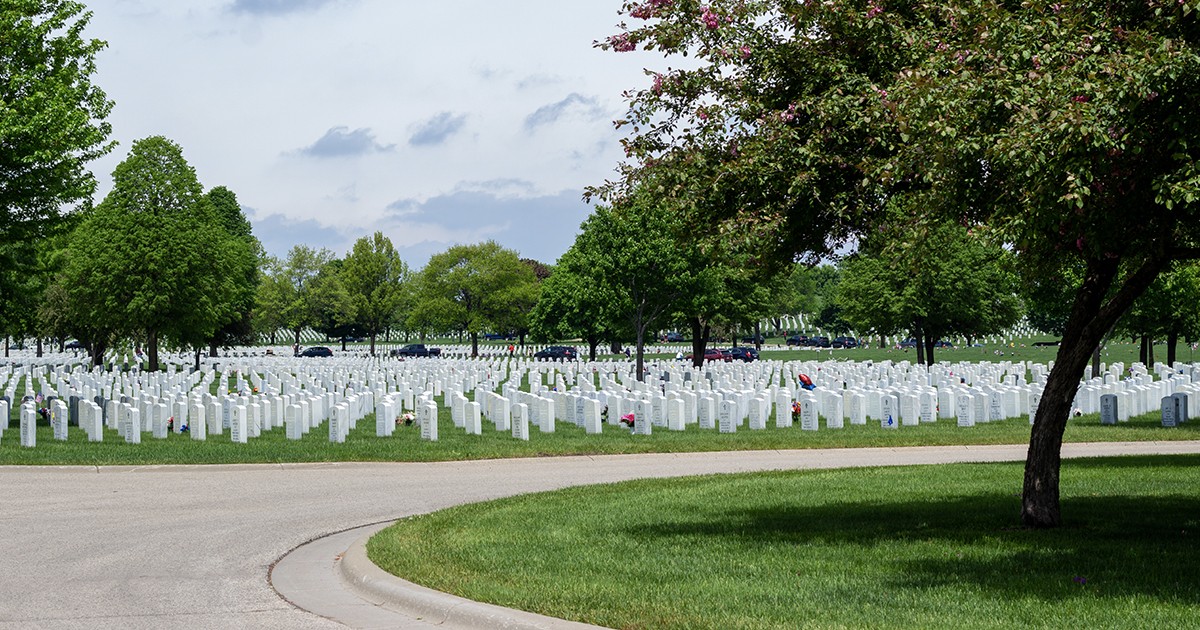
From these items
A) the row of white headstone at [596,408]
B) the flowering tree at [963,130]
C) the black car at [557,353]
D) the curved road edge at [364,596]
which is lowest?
the curved road edge at [364,596]

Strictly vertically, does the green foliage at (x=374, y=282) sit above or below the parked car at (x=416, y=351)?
above

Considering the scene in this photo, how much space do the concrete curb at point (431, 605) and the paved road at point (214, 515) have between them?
59cm

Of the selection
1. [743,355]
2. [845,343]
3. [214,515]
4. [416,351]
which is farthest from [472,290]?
[214,515]

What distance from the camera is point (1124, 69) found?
7.31 meters

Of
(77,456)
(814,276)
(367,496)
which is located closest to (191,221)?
(77,456)

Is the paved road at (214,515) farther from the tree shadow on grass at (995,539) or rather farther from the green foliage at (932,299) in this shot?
the green foliage at (932,299)

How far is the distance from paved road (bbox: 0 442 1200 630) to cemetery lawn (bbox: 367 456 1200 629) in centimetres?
122

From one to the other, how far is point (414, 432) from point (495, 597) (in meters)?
16.5

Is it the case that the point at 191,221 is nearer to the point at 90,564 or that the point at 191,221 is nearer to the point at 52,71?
the point at 52,71

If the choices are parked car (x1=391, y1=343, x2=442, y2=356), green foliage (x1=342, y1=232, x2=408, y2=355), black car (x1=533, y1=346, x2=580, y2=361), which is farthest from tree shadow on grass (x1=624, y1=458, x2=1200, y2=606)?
green foliage (x1=342, y1=232, x2=408, y2=355)

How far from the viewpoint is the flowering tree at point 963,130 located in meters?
7.54

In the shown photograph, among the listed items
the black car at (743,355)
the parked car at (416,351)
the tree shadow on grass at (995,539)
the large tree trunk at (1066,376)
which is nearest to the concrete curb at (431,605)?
the tree shadow on grass at (995,539)

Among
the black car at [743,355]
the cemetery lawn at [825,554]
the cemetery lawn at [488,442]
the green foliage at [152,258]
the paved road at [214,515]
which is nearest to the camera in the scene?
the cemetery lawn at [825,554]

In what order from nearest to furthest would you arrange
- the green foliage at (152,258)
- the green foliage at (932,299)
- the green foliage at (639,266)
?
the green foliage at (639,266) → the green foliage at (152,258) → the green foliage at (932,299)
